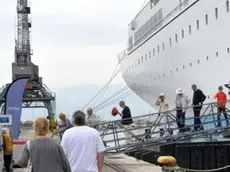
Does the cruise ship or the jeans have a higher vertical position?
the cruise ship

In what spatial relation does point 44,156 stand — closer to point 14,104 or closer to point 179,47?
point 14,104

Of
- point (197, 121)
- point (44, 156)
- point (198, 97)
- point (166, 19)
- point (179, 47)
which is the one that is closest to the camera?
point (44, 156)

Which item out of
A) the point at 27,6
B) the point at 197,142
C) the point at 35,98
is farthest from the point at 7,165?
the point at 27,6

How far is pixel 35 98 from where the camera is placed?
67.9 metres

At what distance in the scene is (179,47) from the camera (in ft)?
99.1

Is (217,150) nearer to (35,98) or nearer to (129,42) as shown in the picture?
(129,42)

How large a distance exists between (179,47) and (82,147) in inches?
952

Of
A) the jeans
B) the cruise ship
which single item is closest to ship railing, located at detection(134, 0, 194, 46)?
the cruise ship

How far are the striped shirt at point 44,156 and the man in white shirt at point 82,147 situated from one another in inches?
24.5

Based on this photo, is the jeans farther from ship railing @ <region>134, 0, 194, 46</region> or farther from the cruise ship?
ship railing @ <region>134, 0, 194, 46</region>

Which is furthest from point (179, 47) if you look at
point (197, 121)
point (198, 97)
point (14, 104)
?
point (197, 121)

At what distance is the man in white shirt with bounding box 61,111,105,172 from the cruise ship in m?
15.2

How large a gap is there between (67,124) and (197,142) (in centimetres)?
362

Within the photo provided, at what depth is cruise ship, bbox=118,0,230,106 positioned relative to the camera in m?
22.5
